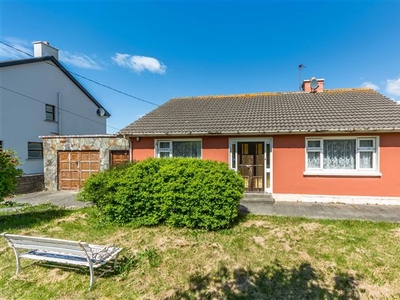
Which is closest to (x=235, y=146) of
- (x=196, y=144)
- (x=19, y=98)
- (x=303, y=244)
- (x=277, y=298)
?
(x=196, y=144)

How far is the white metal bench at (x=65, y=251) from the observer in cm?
382

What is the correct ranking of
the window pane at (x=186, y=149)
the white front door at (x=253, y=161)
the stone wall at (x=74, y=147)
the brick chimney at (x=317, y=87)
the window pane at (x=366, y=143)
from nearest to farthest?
the window pane at (x=366, y=143) → the white front door at (x=253, y=161) → the window pane at (x=186, y=149) → the stone wall at (x=74, y=147) → the brick chimney at (x=317, y=87)

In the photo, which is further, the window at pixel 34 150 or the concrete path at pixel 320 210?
the window at pixel 34 150

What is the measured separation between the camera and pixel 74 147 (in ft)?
42.0

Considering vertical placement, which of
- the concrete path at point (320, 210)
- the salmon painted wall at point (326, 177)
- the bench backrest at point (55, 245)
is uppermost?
the salmon painted wall at point (326, 177)

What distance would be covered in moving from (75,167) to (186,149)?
7.00m

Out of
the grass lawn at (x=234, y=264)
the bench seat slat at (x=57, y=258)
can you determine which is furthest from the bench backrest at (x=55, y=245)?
the grass lawn at (x=234, y=264)

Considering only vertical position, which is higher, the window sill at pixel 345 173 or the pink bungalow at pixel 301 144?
the pink bungalow at pixel 301 144

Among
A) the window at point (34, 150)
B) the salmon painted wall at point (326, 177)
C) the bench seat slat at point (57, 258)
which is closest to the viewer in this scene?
the bench seat slat at point (57, 258)

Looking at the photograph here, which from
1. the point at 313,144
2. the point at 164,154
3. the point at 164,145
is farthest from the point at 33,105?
the point at 313,144

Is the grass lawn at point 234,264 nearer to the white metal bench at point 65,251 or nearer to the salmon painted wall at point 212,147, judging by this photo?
the white metal bench at point 65,251

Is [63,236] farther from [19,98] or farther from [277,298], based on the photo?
[19,98]

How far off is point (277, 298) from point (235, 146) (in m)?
7.09

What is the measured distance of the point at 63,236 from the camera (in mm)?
6066
